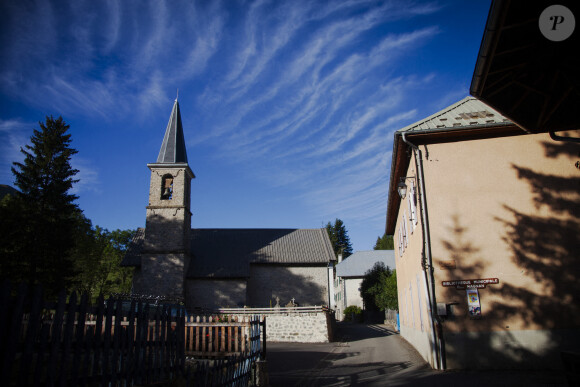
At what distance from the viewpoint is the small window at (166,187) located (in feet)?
107

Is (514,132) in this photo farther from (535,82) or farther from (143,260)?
(143,260)

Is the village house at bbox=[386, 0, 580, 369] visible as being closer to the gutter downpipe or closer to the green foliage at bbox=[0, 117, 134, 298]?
the gutter downpipe

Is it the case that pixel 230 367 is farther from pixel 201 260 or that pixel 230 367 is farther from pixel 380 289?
pixel 380 289

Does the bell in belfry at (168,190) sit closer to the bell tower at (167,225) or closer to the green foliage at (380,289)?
the bell tower at (167,225)

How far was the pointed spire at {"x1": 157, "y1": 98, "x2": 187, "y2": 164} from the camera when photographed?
1304 inches

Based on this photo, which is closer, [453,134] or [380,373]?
[380,373]

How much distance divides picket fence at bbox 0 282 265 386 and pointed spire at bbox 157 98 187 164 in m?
28.2

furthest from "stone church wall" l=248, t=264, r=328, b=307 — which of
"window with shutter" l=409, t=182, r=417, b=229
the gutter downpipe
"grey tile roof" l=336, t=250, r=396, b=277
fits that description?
the gutter downpipe

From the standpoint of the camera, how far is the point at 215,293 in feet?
105

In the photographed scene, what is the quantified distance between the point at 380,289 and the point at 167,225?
917 inches

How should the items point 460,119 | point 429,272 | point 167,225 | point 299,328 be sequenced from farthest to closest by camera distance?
point 167,225, point 299,328, point 460,119, point 429,272

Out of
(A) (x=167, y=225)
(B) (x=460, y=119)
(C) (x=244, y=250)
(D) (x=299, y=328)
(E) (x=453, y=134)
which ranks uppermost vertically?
(A) (x=167, y=225)

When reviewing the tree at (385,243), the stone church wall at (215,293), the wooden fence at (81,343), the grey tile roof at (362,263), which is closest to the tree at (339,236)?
the tree at (385,243)

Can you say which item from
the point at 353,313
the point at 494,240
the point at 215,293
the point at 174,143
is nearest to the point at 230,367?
the point at 494,240
